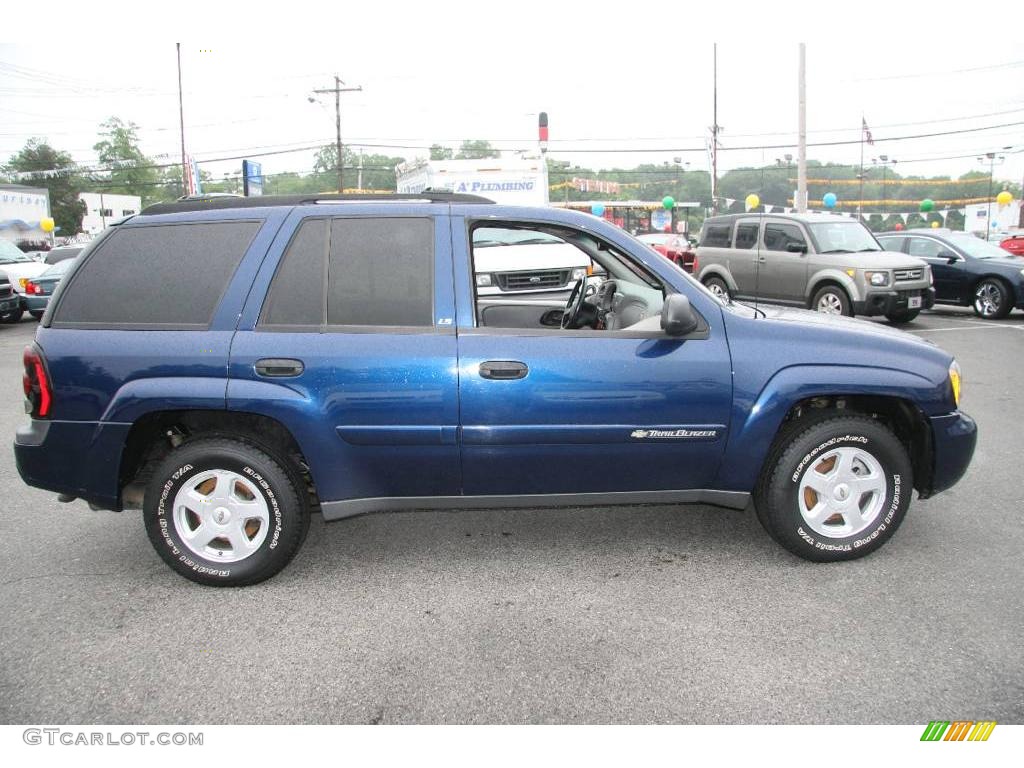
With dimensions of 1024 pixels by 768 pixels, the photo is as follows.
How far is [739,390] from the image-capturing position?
141 inches

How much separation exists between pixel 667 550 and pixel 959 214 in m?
75.6

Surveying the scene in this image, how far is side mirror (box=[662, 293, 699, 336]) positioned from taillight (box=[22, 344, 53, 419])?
2.78 metres

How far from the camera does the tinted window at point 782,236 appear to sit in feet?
41.9

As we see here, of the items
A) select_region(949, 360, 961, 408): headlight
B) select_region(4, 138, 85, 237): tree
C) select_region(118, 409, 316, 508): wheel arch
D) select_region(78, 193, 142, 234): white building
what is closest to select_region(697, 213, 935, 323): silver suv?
select_region(949, 360, 961, 408): headlight

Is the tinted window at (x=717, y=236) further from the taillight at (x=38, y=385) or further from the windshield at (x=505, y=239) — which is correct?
the taillight at (x=38, y=385)

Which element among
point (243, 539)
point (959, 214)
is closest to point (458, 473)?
point (243, 539)

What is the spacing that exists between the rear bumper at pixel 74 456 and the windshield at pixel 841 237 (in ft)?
37.6

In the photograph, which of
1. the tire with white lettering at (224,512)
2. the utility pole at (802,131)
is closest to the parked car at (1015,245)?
the utility pole at (802,131)

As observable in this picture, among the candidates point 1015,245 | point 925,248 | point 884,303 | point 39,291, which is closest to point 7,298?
point 39,291

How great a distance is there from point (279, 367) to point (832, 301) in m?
10.8

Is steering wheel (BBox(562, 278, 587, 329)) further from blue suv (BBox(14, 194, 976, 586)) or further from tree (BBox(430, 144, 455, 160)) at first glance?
tree (BBox(430, 144, 455, 160))

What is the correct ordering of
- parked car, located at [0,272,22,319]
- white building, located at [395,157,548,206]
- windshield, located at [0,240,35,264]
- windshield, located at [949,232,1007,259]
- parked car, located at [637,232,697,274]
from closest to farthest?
white building, located at [395,157,548,206], windshield, located at [949,232,1007,259], parked car, located at [0,272,22,319], windshield, located at [0,240,35,264], parked car, located at [637,232,697,274]

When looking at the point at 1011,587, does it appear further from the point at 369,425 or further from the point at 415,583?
the point at 369,425

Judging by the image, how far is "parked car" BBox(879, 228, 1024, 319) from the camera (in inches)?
530
